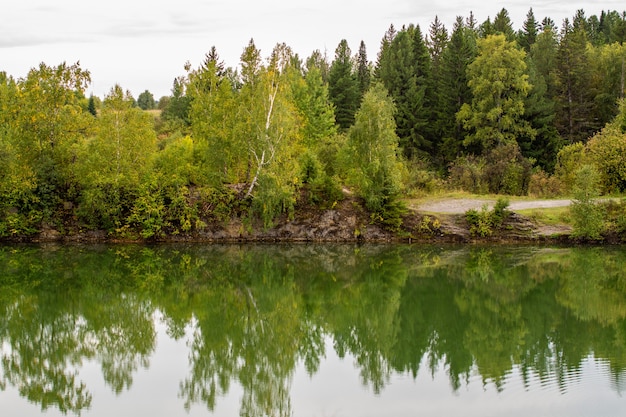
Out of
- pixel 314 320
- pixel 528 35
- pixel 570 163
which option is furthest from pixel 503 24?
pixel 314 320

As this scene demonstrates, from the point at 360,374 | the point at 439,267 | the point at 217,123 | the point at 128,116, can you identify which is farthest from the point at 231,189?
the point at 360,374

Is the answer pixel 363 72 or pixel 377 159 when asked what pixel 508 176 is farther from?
pixel 363 72

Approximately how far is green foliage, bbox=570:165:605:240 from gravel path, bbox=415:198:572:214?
2.90m

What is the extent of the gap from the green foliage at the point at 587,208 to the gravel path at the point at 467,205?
2.90 m

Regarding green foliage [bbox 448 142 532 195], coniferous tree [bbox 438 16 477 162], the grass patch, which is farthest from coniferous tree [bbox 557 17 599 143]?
the grass patch

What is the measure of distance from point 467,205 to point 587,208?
20.1 ft

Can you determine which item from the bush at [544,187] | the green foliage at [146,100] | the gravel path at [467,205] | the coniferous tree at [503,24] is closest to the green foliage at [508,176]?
the bush at [544,187]

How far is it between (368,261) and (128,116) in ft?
48.4

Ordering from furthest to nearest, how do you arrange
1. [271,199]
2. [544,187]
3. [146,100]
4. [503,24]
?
[146,100] → [503,24] → [544,187] → [271,199]

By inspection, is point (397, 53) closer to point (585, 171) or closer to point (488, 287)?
point (585, 171)

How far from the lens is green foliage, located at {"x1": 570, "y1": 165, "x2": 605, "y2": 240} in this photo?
30.2m

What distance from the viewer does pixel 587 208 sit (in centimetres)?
3027

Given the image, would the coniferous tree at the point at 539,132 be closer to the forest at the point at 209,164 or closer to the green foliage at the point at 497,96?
the green foliage at the point at 497,96

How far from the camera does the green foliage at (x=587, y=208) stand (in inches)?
1188
